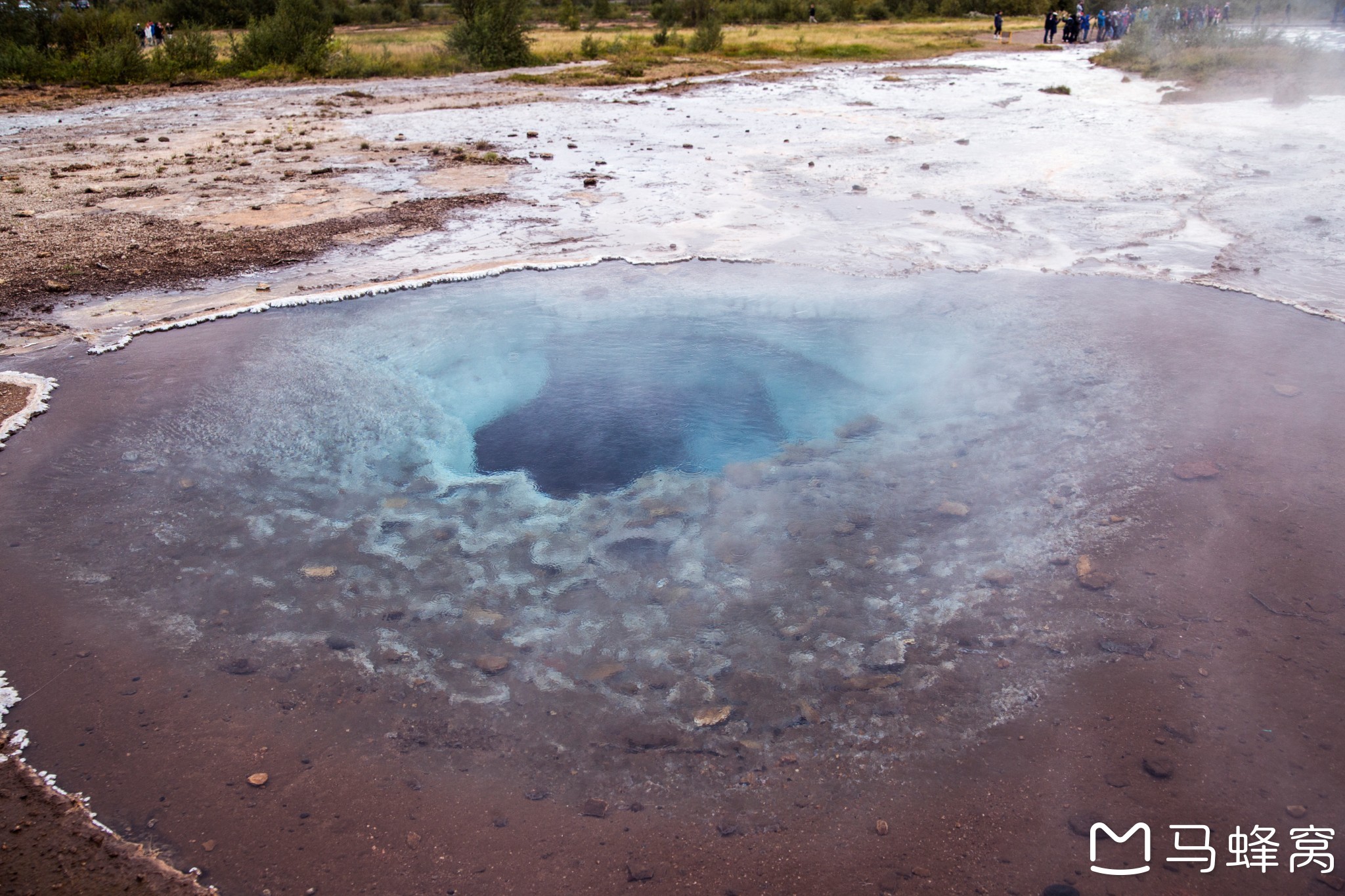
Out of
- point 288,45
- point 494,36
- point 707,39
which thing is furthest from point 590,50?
point 288,45

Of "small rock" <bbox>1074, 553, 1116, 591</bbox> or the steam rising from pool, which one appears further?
"small rock" <bbox>1074, 553, 1116, 591</bbox>

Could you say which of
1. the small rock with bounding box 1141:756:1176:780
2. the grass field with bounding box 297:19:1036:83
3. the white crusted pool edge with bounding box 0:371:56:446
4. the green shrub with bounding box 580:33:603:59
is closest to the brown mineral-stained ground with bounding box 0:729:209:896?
the small rock with bounding box 1141:756:1176:780

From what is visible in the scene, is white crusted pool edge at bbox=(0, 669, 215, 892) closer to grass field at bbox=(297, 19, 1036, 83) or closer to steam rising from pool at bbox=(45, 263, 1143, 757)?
steam rising from pool at bbox=(45, 263, 1143, 757)

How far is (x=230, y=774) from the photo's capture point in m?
2.53

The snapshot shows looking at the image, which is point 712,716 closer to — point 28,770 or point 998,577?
point 998,577

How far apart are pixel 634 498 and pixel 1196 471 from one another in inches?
99.8

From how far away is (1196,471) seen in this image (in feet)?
13.1

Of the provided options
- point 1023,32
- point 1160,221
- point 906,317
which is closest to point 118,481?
point 906,317

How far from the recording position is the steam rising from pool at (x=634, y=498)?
2977mm

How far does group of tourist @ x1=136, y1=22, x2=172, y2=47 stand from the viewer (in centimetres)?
2439

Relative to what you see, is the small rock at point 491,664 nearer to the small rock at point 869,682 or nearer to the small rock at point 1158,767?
the small rock at point 869,682

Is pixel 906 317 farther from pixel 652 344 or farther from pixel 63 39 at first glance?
pixel 63 39

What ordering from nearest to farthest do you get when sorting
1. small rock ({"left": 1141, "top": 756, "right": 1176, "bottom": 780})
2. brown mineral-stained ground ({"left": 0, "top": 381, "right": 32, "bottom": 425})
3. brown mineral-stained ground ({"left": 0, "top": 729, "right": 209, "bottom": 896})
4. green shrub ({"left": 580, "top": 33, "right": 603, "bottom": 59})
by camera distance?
1. brown mineral-stained ground ({"left": 0, "top": 729, "right": 209, "bottom": 896})
2. small rock ({"left": 1141, "top": 756, "right": 1176, "bottom": 780})
3. brown mineral-stained ground ({"left": 0, "top": 381, "right": 32, "bottom": 425})
4. green shrub ({"left": 580, "top": 33, "right": 603, "bottom": 59})

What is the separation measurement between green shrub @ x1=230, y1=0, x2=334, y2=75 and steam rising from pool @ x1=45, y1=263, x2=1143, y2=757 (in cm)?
1767
